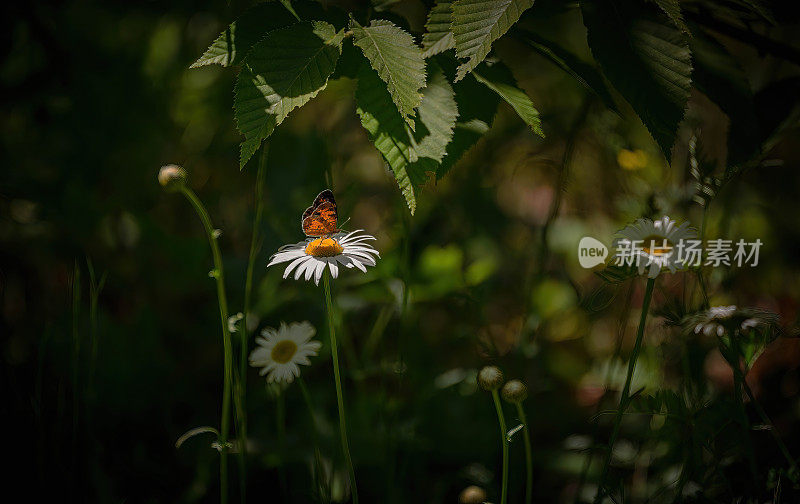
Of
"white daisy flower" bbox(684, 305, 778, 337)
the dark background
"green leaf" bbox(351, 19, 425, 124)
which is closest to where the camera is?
"green leaf" bbox(351, 19, 425, 124)

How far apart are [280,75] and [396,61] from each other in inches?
3.5

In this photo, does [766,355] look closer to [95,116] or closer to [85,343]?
[85,343]

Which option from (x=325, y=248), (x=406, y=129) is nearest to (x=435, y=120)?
(x=406, y=129)

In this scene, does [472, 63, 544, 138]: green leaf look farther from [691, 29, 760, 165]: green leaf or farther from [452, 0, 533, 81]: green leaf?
[691, 29, 760, 165]: green leaf

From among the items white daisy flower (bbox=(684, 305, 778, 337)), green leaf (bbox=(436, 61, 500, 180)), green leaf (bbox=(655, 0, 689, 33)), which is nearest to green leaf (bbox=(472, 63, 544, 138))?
green leaf (bbox=(436, 61, 500, 180))

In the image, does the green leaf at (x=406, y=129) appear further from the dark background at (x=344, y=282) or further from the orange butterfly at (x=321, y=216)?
the dark background at (x=344, y=282)

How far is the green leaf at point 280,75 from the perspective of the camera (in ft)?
1.35

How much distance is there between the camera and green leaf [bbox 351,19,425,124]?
0.40 metres

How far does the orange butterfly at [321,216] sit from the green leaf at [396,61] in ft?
0.28

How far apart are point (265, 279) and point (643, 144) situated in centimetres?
71

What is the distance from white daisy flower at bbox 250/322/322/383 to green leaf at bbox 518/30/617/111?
0.34m

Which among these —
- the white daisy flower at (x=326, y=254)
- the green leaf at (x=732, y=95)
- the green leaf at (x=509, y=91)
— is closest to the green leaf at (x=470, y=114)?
the green leaf at (x=509, y=91)

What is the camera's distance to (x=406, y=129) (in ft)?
A: 1.47

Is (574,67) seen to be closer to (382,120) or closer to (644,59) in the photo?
(644,59)
